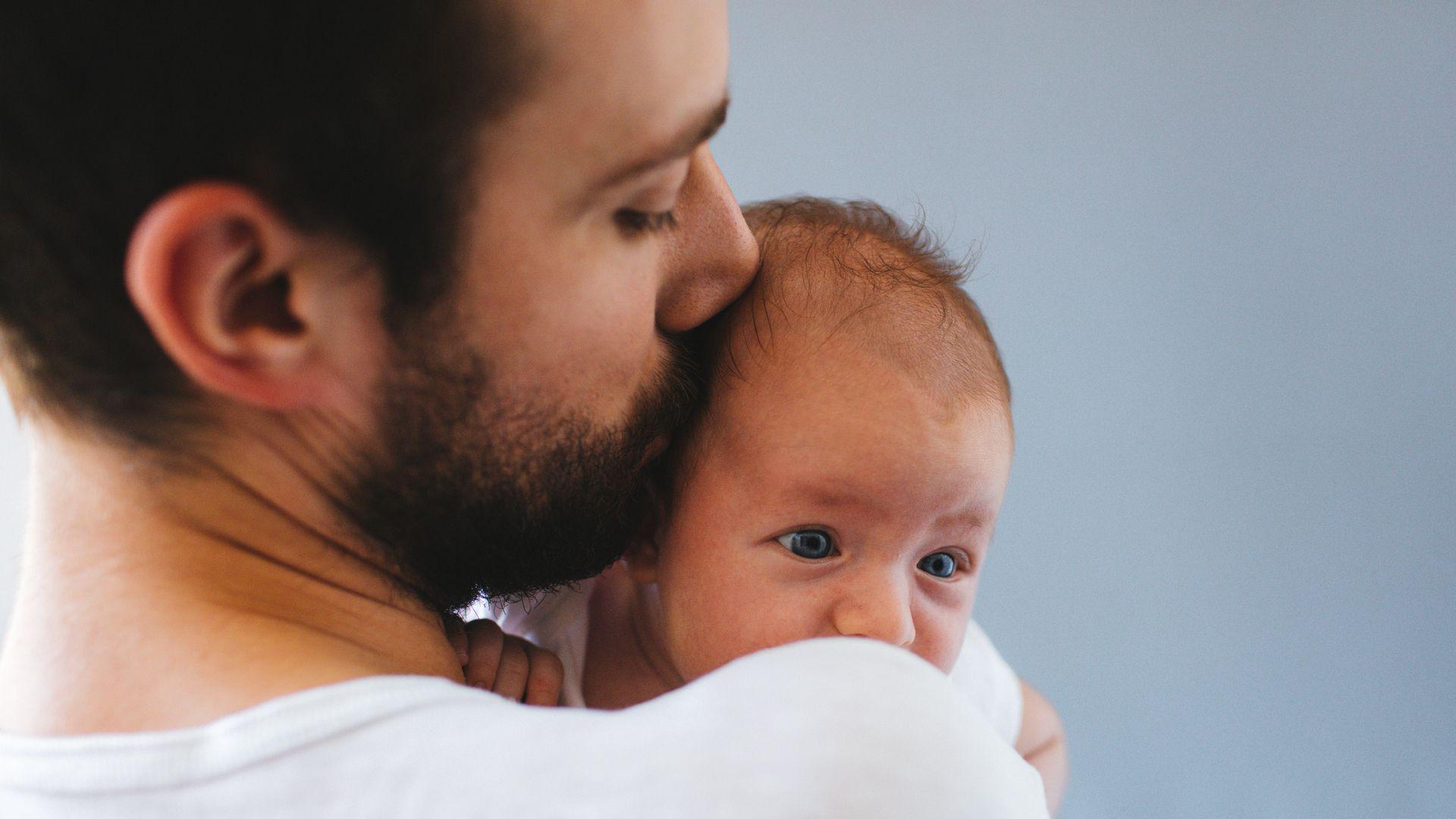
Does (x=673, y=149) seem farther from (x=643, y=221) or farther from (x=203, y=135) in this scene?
(x=203, y=135)

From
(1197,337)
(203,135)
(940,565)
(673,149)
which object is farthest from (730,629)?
(1197,337)

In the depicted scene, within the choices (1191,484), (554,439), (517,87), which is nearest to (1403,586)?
(1191,484)

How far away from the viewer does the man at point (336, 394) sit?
0.52 m

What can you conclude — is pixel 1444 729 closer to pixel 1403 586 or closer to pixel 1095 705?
pixel 1403 586

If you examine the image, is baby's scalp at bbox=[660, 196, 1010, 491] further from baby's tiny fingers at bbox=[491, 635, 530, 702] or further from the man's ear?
the man's ear

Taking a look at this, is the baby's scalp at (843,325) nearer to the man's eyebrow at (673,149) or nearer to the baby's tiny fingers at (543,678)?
the baby's tiny fingers at (543,678)

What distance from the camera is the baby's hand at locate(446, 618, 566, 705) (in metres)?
0.82

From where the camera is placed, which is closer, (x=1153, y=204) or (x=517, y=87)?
(x=517, y=87)

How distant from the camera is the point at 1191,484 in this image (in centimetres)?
176

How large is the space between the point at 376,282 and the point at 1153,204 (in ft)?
4.69

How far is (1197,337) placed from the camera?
173 centimetres

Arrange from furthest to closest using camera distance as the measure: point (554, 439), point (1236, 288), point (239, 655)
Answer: point (1236, 288), point (554, 439), point (239, 655)

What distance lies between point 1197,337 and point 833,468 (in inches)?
42.2

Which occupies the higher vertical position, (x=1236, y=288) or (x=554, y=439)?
(x=1236, y=288)
